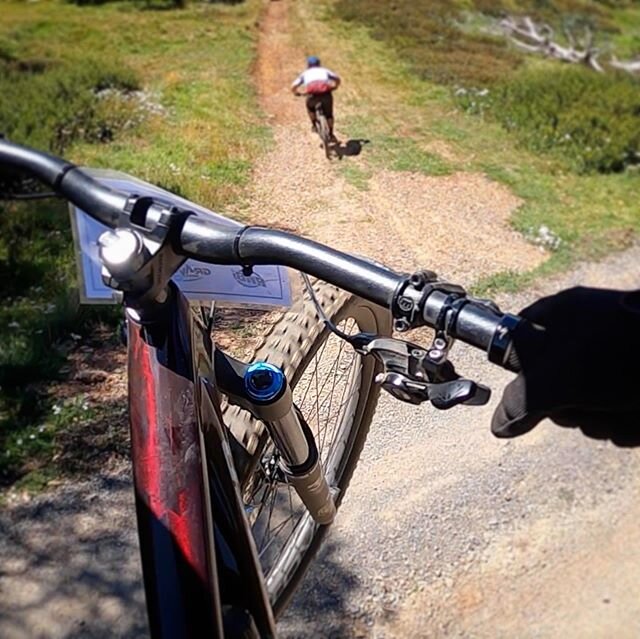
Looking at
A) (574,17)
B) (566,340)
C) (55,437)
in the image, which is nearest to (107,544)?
(55,437)

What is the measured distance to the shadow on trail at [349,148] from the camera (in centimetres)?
995

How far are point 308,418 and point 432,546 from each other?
925mm

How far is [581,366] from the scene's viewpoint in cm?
108

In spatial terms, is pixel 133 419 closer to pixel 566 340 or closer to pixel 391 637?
pixel 566 340

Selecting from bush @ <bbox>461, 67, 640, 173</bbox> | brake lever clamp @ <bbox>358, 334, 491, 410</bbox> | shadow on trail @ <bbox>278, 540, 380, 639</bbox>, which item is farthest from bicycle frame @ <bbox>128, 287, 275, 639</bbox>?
bush @ <bbox>461, 67, 640, 173</bbox>

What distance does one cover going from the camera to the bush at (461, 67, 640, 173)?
9969 mm

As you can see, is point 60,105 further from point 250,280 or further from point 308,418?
point 250,280

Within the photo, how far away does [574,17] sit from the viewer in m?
21.2

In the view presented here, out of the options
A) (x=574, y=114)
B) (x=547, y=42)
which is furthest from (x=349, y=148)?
(x=547, y=42)

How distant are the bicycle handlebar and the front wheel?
0.89 meters

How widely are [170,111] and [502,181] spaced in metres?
4.93

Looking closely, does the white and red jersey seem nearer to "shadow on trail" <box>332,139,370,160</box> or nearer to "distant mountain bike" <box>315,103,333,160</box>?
"distant mountain bike" <box>315,103,333,160</box>

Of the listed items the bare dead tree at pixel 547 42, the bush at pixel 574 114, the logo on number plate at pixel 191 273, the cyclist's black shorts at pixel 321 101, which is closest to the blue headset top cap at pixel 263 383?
the logo on number plate at pixel 191 273

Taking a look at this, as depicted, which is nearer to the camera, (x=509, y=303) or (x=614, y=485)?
(x=614, y=485)
